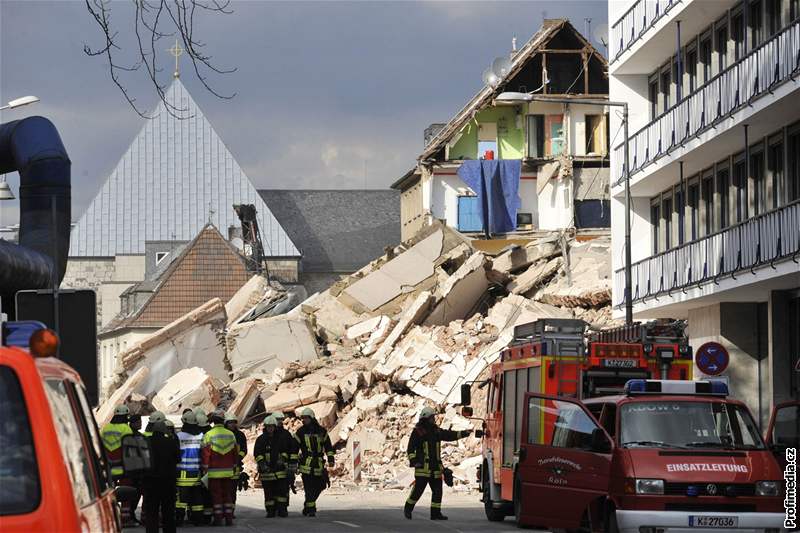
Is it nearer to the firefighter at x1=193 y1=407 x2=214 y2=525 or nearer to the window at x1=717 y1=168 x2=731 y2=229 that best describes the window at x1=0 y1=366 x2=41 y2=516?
the firefighter at x1=193 y1=407 x2=214 y2=525

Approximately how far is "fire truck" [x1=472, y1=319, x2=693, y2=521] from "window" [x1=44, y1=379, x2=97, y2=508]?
12226 mm

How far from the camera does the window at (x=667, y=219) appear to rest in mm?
38000

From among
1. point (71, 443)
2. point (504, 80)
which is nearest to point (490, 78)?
point (504, 80)

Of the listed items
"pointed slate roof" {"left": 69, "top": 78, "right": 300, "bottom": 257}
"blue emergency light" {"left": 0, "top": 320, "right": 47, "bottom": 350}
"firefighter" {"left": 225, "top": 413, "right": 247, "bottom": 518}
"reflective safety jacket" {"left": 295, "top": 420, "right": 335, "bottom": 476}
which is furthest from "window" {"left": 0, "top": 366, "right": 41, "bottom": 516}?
"pointed slate roof" {"left": 69, "top": 78, "right": 300, "bottom": 257}

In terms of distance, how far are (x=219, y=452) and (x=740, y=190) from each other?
49.7 ft

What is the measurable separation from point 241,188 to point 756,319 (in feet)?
210

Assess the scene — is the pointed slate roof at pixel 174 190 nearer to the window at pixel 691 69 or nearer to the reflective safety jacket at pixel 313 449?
the window at pixel 691 69

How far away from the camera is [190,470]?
71.2ft

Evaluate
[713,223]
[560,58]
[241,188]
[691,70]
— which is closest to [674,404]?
[713,223]

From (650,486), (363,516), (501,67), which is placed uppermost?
(501,67)

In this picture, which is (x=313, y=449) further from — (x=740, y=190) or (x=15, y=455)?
(x=15, y=455)

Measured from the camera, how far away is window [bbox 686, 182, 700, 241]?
35422 mm

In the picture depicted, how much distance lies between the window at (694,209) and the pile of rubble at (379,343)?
18.4 feet

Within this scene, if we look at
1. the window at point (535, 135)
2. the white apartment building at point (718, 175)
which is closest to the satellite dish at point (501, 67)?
the window at point (535, 135)
